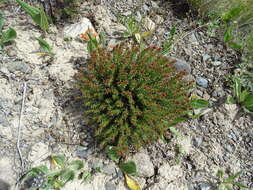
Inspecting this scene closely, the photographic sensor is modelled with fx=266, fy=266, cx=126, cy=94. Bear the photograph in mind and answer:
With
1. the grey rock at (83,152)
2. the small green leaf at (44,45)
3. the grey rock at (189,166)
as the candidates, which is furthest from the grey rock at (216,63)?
the small green leaf at (44,45)

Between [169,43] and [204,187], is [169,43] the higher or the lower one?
the higher one

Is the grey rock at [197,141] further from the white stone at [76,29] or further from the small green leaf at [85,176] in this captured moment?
the white stone at [76,29]

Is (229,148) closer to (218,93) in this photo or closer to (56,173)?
(218,93)

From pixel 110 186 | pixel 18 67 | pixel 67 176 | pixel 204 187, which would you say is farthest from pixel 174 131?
pixel 18 67

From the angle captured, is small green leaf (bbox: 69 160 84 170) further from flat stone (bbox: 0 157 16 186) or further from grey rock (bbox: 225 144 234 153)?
grey rock (bbox: 225 144 234 153)

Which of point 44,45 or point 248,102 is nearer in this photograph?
point 44,45

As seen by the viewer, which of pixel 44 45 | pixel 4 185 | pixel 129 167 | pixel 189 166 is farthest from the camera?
pixel 44 45
